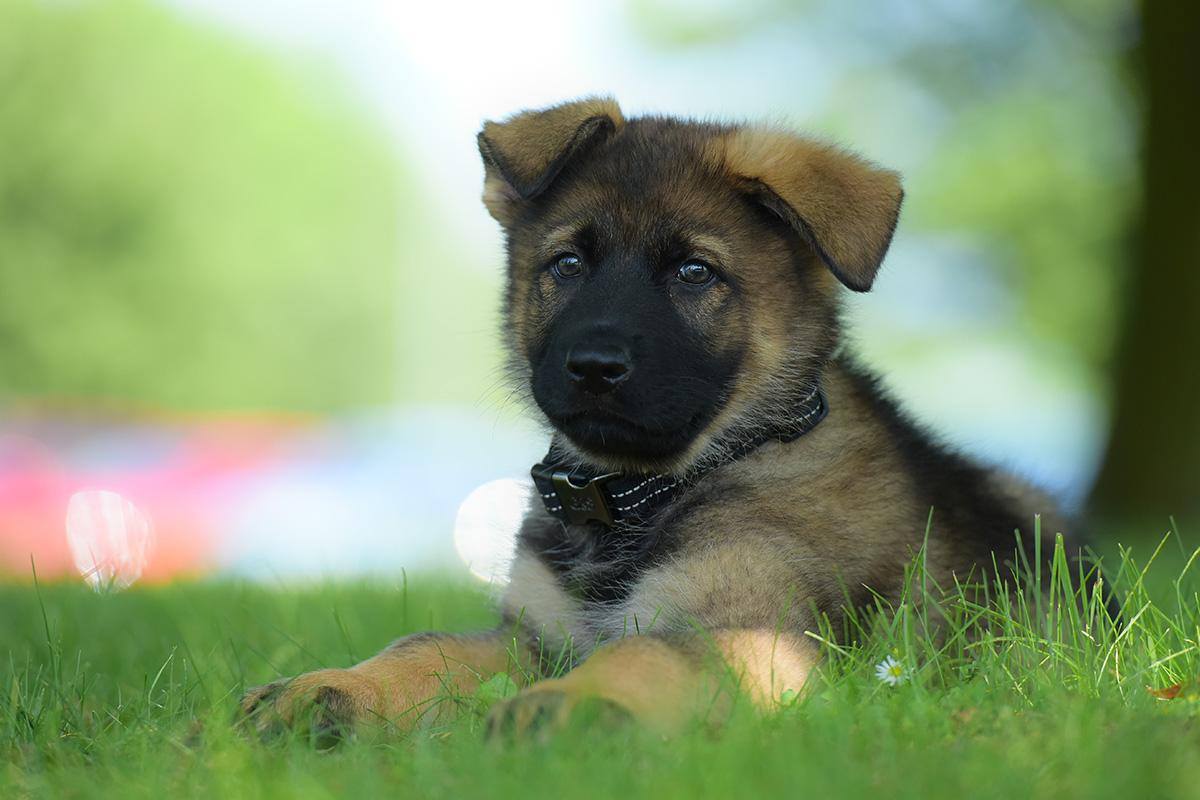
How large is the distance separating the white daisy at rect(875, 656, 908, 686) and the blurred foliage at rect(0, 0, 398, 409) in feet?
86.9

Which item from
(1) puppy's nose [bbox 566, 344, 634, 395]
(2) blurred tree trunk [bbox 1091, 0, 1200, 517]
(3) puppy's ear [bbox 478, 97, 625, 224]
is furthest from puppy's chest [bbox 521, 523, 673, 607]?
(2) blurred tree trunk [bbox 1091, 0, 1200, 517]

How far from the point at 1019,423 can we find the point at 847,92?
7219mm

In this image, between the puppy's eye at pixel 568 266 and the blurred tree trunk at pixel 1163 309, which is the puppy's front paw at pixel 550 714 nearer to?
the puppy's eye at pixel 568 266

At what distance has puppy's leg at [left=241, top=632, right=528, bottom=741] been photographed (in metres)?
3.29

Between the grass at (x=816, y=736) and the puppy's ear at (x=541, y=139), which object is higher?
the puppy's ear at (x=541, y=139)

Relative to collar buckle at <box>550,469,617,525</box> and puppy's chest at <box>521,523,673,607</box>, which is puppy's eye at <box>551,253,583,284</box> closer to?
collar buckle at <box>550,469,617,525</box>

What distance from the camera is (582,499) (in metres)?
3.95

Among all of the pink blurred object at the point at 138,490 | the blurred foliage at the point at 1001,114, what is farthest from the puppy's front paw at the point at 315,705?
the blurred foliage at the point at 1001,114

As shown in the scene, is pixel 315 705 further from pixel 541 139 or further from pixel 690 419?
pixel 541 139

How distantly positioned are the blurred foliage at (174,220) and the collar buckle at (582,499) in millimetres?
25457

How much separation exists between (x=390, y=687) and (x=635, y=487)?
92 centimetres

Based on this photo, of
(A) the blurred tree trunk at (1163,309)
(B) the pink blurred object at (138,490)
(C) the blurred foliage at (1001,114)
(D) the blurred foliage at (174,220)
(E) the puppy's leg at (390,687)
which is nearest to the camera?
(E) the puppy's leg at (390,687)

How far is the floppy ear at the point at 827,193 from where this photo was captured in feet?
12.3

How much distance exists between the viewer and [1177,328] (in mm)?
11508
